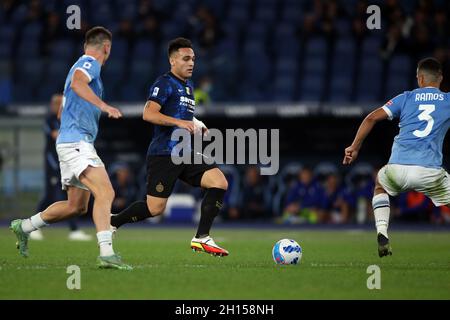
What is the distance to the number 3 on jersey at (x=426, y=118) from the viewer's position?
10789 mm

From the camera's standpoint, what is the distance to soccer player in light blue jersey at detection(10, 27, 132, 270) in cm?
962

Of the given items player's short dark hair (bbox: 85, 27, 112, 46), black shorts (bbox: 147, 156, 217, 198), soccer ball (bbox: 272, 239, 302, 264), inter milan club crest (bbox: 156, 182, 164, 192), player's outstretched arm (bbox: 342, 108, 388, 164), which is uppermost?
player's short dark hair (bbox: 85, 27, 112, 46)

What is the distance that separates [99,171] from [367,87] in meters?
13.2

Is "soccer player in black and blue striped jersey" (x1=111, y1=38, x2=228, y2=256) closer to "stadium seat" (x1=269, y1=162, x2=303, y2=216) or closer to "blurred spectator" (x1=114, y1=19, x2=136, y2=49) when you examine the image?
"stadium seat" (x1=269, y1=162, x2=303, y2=216)

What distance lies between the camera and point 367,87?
2209cm

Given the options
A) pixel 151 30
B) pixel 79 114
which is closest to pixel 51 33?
pixel 151 30

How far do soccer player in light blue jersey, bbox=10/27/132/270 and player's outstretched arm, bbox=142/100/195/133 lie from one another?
87 centimetres

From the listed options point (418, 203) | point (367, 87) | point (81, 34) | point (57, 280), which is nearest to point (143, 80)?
point (81, 34)

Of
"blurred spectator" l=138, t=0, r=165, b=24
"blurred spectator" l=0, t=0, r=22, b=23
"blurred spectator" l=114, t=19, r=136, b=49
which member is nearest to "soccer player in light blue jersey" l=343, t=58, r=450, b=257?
"blurred spectator" l=114, t=19, r=136, b=49

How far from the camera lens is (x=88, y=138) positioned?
392 inches

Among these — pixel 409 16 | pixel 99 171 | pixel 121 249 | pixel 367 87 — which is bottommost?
pixel 121 249
